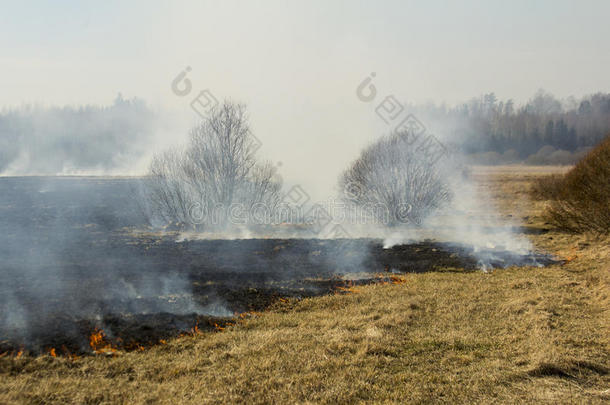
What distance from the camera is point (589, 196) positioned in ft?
61.7

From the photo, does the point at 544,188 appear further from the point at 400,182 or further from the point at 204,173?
the point at 204,173

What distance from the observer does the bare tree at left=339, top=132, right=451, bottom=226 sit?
26920 mm

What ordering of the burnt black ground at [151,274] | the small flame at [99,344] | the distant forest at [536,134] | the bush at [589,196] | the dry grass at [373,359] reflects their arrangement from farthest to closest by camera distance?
1. the distant forest at [536,134]
2. the bush at [589,196]
3. the burnt black ground at [151,274]
4. the small flame at [99,344]
5. the dry grass at [373,359]

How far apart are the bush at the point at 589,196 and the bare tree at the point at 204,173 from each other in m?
17.5

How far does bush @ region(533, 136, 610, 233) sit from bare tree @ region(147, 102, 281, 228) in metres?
17.5

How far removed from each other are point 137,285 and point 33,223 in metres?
18.5

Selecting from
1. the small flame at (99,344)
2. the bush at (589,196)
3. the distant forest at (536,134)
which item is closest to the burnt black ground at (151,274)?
the small flame at (99,344)

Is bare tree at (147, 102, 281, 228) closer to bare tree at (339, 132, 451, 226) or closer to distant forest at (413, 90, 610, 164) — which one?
bare tree at (339, 132, 451, 226)

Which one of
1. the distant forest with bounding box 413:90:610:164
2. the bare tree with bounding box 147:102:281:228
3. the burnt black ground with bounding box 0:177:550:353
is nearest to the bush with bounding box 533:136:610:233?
the burnt black ground with bounding box 0:177:550:353

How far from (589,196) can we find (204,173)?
65.4ft

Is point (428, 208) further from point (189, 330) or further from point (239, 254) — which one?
point (189, 330)

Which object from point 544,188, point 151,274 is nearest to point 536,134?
point 544,188

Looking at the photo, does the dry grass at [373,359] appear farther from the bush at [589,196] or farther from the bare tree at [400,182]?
the bare tree at [400,182]

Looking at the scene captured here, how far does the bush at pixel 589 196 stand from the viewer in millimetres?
18062
